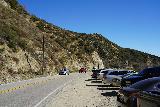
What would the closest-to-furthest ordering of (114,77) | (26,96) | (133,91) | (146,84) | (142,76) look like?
(146,84)
(133,91)
(142,76)
(26,96)
(114,77)

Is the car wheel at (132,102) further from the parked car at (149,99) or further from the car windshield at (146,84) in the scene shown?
the parked car at (149,99)

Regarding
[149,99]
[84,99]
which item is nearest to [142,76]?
Result: [84,99]

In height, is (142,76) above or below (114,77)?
below

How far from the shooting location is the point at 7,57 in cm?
6022

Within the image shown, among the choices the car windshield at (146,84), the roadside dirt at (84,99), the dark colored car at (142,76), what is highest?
the dark colored car at (142,76)

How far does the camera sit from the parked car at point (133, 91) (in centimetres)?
938

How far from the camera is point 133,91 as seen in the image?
997 centimetres

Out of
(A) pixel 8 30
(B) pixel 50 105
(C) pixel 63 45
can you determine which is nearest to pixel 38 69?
(A) pixel 8 30

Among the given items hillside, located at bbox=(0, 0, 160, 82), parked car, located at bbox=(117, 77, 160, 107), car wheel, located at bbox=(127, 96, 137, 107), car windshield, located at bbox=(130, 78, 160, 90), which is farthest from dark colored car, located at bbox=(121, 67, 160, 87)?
hillside, located at bbox=(0, 0, 160, 82)

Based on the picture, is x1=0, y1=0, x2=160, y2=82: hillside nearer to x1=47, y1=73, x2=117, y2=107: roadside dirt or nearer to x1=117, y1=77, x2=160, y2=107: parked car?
x1=47, y1=73, x2=117, y2=107: roadside dirt

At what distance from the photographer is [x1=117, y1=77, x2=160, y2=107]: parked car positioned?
30.8ft

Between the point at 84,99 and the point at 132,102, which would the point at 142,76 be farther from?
the point at 132,102

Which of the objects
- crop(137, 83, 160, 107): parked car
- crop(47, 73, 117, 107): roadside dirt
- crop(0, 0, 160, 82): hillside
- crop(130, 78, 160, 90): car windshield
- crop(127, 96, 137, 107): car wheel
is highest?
crop(0, 0, 160, 82): hillside

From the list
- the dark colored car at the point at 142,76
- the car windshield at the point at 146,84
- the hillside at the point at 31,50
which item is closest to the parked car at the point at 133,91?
the car windshield at the point at 146,84
